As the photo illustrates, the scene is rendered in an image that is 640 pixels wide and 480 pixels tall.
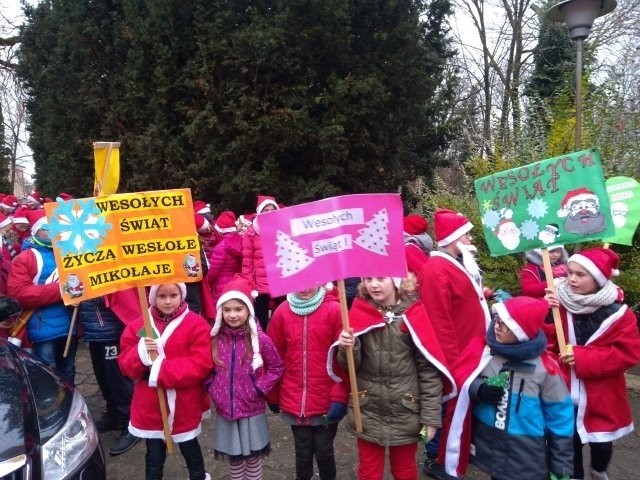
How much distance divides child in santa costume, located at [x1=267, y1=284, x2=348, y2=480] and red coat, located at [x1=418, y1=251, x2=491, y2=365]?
0.60 m

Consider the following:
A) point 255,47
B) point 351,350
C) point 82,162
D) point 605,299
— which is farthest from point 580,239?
point 82,162

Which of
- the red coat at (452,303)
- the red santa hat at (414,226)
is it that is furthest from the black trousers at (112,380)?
the red santa hat at (414,226)

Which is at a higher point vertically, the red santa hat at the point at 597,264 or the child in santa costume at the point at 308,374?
the red santa hat at the point at 597,264

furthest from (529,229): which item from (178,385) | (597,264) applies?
(178,385)

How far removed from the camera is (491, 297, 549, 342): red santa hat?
8.60ft

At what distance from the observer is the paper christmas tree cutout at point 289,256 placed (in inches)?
110

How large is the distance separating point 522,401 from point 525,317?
43 centimetres

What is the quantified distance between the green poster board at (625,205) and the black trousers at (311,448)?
2571mm

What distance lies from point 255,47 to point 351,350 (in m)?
6.06

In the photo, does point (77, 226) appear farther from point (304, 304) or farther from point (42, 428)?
point (304, 304)

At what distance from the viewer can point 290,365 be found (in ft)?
10.6

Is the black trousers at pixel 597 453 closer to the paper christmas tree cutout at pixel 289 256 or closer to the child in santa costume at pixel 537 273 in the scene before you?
the child in santa costume at pixel 537 273

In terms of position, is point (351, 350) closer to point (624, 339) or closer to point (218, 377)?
point (218, 377)

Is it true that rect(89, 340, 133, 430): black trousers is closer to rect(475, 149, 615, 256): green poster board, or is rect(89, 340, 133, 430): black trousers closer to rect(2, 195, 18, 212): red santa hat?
→ rect(475, 149, 615, 256): green poster board
